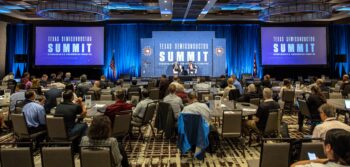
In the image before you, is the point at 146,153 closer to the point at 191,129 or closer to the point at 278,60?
the point at 191,129

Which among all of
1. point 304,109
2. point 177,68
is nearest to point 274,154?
point 304,109

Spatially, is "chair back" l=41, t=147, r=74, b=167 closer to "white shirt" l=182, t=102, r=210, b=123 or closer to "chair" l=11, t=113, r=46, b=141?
"chair" l=11, t=113, r=46, b=141

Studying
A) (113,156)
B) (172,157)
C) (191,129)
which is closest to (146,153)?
(172,157)

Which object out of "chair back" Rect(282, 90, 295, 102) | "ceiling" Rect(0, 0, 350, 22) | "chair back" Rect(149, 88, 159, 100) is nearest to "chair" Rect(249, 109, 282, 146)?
"chair back" Rect(282, 90, 295, 102)

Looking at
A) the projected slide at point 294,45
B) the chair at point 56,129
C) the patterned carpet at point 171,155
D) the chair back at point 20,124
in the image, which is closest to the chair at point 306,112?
the patterned carpet at point 171,155

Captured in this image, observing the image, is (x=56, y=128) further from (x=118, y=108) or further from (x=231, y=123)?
(x=231, y=123)

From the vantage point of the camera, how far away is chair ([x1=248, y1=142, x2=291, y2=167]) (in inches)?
126

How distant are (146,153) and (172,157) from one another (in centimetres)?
52

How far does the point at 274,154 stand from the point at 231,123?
204cm

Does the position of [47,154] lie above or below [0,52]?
below

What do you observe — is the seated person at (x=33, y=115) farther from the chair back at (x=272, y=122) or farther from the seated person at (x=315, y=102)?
the seated person at (x=315, y=102)

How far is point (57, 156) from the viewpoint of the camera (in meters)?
3.16

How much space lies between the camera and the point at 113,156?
320 centimetres

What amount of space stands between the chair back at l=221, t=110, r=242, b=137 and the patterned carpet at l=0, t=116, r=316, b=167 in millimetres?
437
